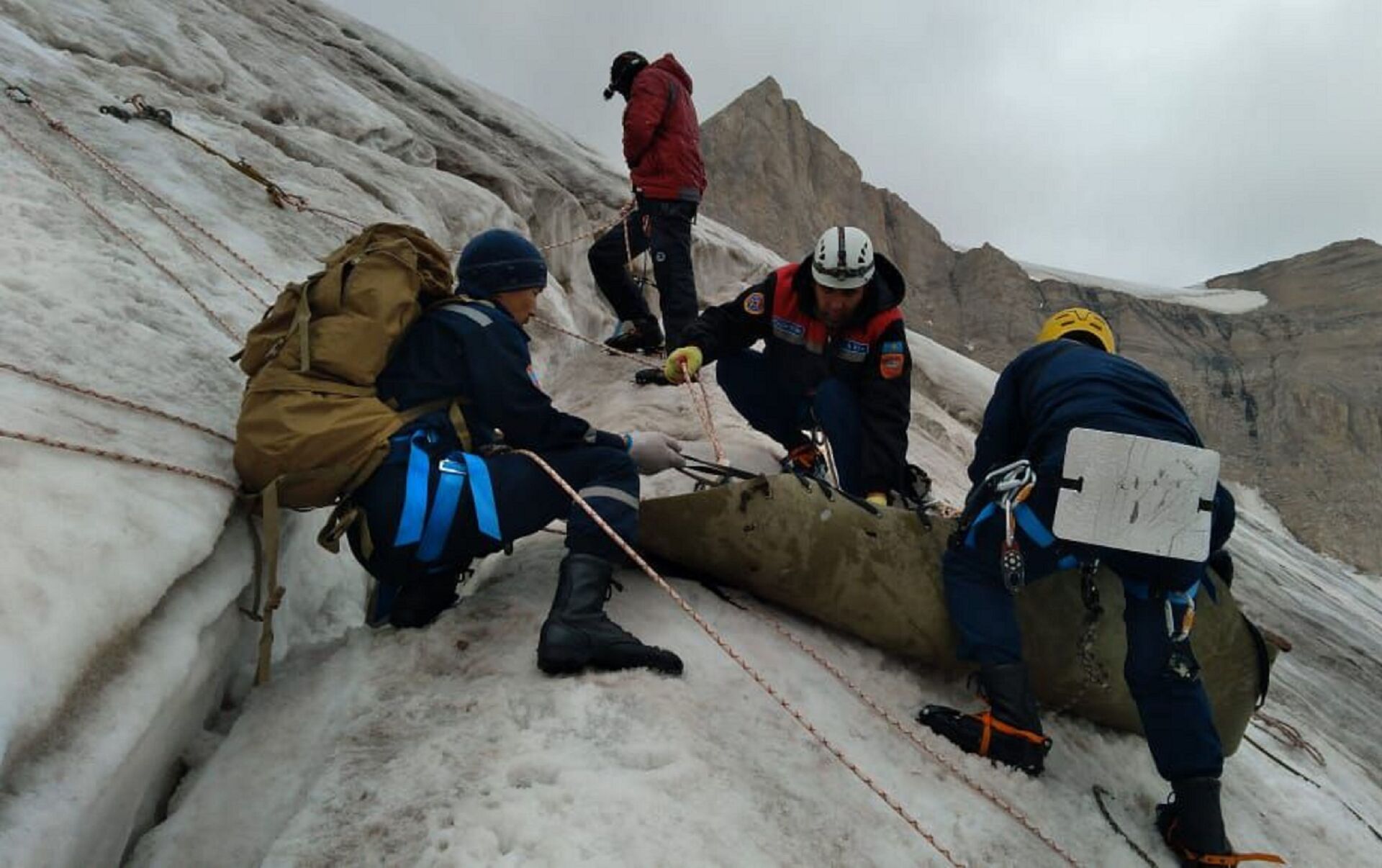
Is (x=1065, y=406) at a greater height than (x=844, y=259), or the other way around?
(x=844, y=259)

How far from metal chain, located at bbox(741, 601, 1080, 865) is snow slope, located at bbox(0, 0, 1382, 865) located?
4 cm

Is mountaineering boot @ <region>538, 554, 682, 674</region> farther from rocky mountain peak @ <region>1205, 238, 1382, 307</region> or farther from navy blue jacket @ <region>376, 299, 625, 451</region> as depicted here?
rocky mountain peak @ <region>1205, 238, 1382, 307</region>

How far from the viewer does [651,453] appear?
349 centimetres

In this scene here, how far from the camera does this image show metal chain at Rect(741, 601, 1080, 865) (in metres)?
2.60

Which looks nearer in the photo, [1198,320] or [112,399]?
[112,399]

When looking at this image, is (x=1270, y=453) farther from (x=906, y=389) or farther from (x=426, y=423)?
(x=426, y=423)

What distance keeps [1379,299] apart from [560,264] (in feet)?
135

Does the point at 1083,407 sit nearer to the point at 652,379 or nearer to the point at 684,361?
the point at 684,361

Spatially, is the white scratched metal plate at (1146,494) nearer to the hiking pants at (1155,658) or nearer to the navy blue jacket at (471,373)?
the hiking pants at (1155,658)

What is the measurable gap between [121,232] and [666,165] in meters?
3.78

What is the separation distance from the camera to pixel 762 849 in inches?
81.0

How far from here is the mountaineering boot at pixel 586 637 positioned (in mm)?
2545

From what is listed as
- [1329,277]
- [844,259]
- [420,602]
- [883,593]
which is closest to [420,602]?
[420,602]

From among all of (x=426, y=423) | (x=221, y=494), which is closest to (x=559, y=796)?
(x=426, y=423)
